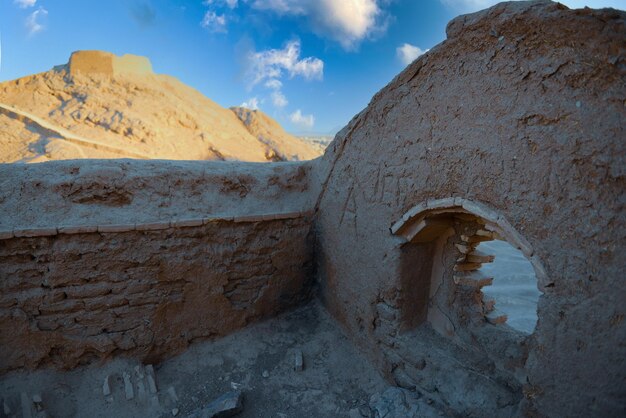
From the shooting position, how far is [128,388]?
11.7 feet

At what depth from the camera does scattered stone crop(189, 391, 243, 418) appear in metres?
3.33

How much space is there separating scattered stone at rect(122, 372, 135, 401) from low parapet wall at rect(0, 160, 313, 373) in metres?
0.26

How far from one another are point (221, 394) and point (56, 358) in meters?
1.78

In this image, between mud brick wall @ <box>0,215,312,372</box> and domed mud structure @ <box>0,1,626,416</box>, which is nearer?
domed mud structure @ <box>0,1,626,416</box>

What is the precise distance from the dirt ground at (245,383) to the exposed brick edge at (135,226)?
1459mm

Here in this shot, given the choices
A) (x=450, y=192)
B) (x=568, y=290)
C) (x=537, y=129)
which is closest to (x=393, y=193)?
(x=450, y=192)

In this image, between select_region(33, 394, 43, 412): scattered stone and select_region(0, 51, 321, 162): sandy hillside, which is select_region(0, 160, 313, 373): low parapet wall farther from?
select_region(0, 51, 321, 162): sandy hillside

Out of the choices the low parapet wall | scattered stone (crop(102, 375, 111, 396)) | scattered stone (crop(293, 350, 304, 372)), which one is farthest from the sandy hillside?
scattered stone (crop(293, 350, 304, 372))

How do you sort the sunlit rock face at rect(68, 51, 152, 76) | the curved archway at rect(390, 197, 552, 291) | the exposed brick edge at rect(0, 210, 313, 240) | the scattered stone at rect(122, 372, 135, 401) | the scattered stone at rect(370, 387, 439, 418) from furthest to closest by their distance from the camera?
the sunlit rock face at rect(68, 51, 152, 76) → the scattered stone at rect(122, 372, 135, 401) → the exposed brick edge at rect(0, 210, 313, 240) → the scattered stone at rect(370, 387, 439, 418) → the curved archway at rect(390, 197, 552, 291)

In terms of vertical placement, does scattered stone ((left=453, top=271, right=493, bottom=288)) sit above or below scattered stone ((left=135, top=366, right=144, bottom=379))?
above

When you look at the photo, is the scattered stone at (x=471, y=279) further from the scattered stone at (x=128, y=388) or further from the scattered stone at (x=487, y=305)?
the scattered stone at (x=128, y=388)

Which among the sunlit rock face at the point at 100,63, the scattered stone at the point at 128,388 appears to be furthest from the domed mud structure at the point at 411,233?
the sunlit rock face at the point at 100,63

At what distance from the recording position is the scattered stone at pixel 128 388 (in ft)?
11.6

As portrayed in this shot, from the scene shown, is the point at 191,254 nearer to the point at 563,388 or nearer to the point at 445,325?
the point at 445,325
